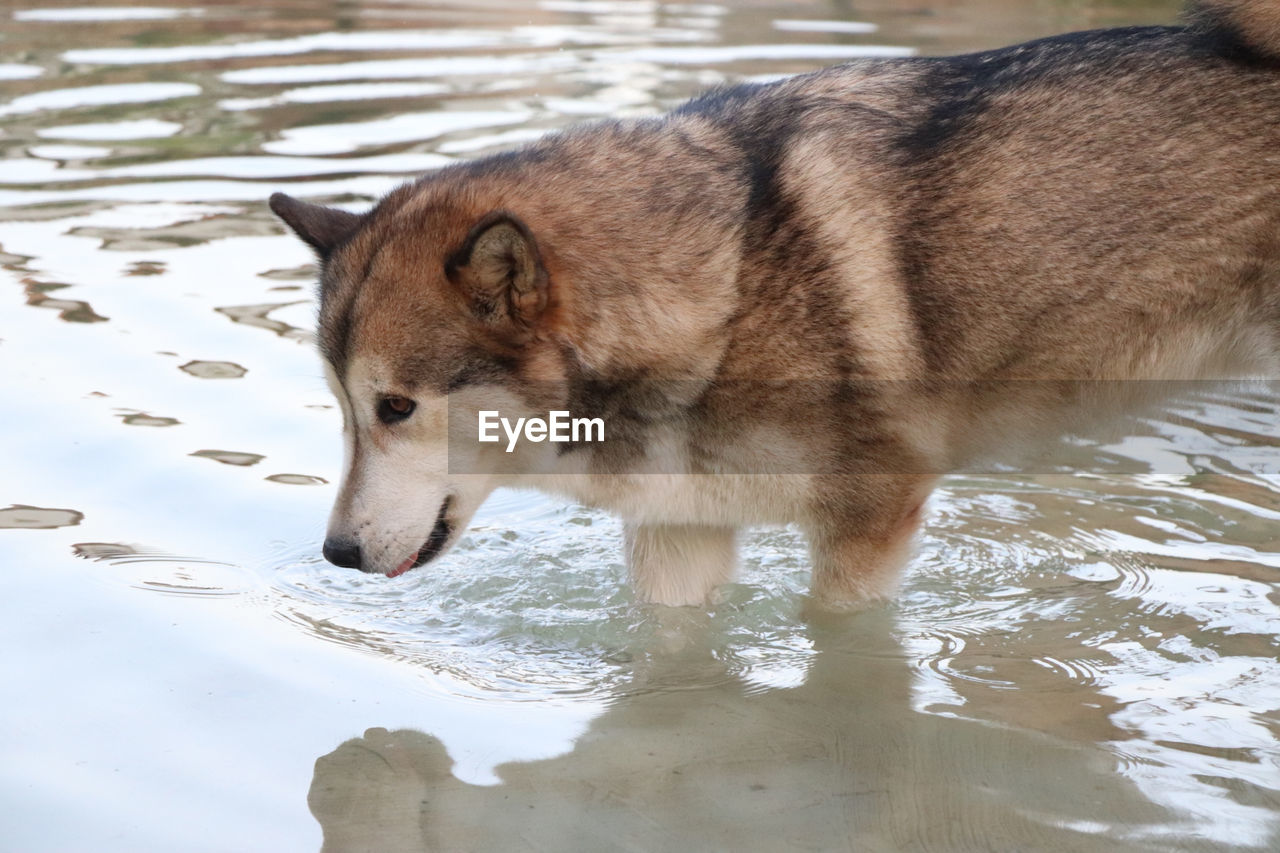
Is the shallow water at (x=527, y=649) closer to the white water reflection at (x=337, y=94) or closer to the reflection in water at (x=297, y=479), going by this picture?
the reflection in water at (x=297, y=479)

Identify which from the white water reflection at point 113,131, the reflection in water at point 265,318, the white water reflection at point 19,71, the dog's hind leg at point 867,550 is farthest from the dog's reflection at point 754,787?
the white water reflection at point 19,71

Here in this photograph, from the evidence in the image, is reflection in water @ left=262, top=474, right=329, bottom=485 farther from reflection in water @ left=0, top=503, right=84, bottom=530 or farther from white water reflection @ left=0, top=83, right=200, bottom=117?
white water reflection @ left=0, top=83, right=200, bottom=117

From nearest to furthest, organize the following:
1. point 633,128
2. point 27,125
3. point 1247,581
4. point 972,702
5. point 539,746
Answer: point 539,746, point 972,702, point 633,128, point 1247,581, point 27,125

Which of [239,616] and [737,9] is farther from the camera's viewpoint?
[737,9]

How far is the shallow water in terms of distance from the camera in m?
3.59

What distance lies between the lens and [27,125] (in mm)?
10227

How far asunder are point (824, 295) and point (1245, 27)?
147 cm

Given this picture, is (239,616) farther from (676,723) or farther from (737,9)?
(737,9)

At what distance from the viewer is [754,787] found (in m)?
3.73

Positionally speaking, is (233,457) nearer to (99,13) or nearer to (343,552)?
(343,552)

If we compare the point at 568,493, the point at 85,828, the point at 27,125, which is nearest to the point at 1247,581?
the point at 568,493

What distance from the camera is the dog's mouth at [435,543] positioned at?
166 inches

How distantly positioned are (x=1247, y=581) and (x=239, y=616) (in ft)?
11.1

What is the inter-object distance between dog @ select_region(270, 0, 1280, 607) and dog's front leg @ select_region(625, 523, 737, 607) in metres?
0.31
